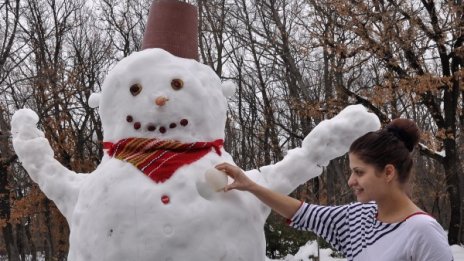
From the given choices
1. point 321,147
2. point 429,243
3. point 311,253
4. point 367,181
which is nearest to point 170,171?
point 321,147

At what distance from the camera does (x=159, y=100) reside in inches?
123

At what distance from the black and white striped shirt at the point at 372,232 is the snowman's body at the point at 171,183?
0.69 metres

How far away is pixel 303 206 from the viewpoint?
2479mm

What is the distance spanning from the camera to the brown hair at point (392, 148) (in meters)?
2.01

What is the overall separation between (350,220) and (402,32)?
8.34m

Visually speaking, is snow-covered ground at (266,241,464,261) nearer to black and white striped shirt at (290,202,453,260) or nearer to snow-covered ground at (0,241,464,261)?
snow-covered ground at (0,241,464,261)

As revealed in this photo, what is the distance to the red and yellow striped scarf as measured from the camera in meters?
3.12

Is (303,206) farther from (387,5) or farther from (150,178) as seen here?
(387,5)

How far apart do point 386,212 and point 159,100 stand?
160 cm

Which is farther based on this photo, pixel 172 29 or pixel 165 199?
pixel 172 29

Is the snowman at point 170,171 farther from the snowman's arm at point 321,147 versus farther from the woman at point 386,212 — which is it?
the woman at point 386,212

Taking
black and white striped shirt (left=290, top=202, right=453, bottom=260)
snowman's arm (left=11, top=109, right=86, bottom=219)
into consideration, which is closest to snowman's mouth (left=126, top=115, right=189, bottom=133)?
snowman's arm (left=11, top=109, right=86, bottom=219)

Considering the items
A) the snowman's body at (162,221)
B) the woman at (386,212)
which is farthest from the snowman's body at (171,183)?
the woman at (386,212)

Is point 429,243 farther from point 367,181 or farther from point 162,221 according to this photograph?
point 162,221
